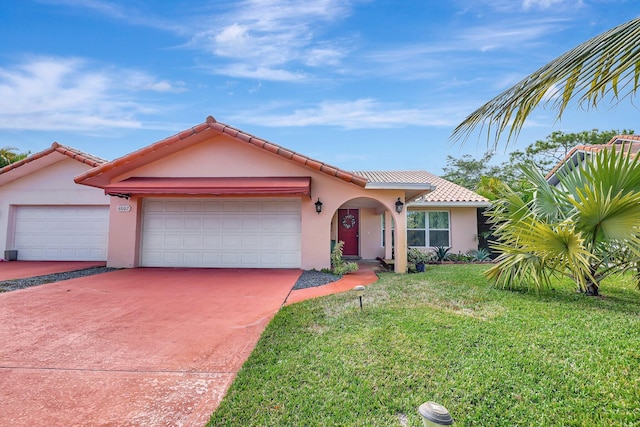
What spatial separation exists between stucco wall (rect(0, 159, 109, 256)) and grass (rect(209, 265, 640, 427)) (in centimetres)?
1249

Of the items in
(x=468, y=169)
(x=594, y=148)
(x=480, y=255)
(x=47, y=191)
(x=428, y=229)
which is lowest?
(x=480, y=255)

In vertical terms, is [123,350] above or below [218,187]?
below

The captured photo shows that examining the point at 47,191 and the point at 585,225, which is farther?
the point at 47,191

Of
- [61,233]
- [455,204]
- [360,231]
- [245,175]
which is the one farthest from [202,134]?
[455,204]

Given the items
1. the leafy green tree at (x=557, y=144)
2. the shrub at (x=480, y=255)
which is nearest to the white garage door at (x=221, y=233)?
the shrub at (x=480, y=255)

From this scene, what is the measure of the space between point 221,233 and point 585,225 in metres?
10.9

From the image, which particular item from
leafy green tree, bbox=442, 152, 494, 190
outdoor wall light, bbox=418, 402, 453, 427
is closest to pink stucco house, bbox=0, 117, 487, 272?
outdoor wall light, bbox=418, 402, 453, 427

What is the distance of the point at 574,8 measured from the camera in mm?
6039

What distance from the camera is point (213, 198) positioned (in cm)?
1203

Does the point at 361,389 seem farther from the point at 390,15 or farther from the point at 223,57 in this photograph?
the point at 223,57

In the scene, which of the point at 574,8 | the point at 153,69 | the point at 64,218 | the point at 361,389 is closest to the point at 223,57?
the point at 153,69

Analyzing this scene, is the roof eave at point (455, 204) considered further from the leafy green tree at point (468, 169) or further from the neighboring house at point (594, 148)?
the leafy green tree at point (468, 169)

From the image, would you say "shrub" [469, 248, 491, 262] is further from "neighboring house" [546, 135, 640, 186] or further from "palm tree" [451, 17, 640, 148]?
"palm tree" [451, 17, 640, 148]

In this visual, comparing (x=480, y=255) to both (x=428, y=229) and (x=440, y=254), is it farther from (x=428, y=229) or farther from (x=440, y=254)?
(x=428, y=229)
